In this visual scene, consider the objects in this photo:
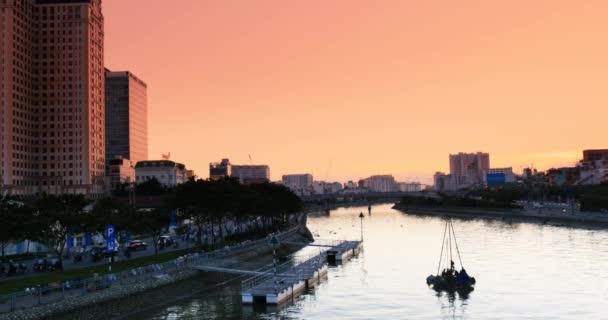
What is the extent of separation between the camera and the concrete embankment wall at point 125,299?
58.1m

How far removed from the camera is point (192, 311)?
70.6 metres

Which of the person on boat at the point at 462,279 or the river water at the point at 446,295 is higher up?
the person on boat at the point at 462,279

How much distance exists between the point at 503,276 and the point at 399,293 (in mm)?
19952

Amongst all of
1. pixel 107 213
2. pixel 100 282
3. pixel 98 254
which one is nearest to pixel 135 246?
pixel 107 213

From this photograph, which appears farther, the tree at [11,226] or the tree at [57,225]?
the tree at [57,225]

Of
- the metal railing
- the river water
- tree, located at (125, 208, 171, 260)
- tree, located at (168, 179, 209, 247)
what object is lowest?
the river water

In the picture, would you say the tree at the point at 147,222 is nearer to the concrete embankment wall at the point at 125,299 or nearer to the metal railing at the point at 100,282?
the metal railing at the point at 100,282

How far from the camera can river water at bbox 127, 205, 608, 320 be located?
6825cm

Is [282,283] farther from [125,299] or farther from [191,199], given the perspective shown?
[191,199]

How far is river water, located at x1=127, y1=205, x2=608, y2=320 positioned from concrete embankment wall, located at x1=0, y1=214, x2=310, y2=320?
189cm

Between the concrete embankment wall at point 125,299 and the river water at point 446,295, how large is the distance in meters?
1.89

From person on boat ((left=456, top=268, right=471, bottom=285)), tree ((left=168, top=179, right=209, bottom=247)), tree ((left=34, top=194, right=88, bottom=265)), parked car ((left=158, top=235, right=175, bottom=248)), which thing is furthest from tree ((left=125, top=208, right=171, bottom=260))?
person on boat ((left=456, top=268, right=471, bottom=285))

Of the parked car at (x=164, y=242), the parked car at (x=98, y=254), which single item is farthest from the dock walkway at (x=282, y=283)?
the parked car at (x=164, y=242)

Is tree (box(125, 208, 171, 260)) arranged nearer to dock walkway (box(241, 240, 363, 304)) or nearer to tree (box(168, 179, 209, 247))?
tree (box(168, 179, 209, 247))
